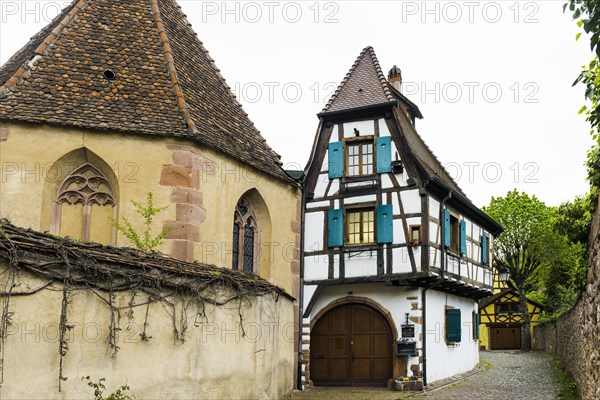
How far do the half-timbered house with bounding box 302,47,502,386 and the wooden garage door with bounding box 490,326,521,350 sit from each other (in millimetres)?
19579

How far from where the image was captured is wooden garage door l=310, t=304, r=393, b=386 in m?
17.3

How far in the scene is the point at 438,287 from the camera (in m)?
18.0

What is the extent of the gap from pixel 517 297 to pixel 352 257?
74.1 ft

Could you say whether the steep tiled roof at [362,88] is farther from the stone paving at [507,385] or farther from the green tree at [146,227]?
the green tree at [146,227]

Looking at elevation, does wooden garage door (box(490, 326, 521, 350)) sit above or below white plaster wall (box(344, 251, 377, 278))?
below

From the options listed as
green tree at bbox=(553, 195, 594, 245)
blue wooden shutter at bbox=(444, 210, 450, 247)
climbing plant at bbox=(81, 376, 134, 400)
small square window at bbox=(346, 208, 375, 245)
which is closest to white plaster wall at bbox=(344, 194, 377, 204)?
small square window at bbox=(346, 208, 375, 245)

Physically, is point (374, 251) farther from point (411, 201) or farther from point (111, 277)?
point (111, 277)

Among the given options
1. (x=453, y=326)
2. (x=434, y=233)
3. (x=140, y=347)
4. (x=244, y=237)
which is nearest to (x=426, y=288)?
(x=434, y=233)

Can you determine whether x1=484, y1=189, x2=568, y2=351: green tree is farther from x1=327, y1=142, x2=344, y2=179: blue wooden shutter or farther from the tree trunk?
x1=327, y1=142, x2=344, y2=179: blue wooden shutter

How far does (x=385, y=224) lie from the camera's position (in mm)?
17188

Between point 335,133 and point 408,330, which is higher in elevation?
point 335,133

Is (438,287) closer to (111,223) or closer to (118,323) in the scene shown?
(111,223)

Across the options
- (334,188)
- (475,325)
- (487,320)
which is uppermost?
(334,188)

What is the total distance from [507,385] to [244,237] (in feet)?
26.3
